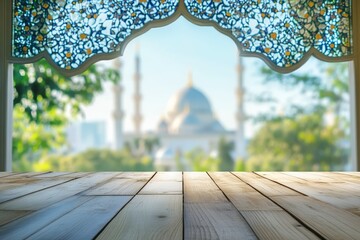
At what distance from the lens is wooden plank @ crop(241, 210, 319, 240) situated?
891mm

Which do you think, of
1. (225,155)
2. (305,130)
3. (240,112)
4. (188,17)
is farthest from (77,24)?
(240,112)

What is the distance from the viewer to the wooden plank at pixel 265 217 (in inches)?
35.6

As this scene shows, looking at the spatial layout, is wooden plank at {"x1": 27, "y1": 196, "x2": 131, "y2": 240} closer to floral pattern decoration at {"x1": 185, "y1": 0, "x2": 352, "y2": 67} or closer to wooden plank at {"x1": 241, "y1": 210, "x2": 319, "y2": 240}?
wooden plank at {"x1": 241, "y1": 210, "x2": 319, "y2": 240}

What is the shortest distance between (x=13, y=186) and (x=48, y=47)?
1294 mm

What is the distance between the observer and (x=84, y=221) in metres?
1.03

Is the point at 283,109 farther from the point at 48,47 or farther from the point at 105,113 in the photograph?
the point at 48,47

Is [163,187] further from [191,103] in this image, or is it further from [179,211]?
[191,103]

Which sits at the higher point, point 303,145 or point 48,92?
point 48,92

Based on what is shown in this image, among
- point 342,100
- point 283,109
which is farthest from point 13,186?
point 283,109

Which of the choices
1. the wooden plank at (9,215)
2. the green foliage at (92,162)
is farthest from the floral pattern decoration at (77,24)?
the green foliage at (92,162)

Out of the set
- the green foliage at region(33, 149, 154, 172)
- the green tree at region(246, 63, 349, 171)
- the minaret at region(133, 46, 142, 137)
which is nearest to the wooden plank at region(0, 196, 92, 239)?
the green tree at region(246, 63, 349, 171)

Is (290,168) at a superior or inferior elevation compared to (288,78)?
inferior

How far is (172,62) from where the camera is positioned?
24.5 metres

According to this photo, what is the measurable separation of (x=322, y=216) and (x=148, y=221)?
42cm
